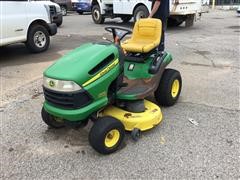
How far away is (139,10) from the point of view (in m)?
12.5

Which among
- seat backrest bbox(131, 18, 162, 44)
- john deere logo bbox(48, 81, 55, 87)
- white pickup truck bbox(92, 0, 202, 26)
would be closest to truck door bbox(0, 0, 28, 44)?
seat backrest bbox(131, 18, 162, 44)

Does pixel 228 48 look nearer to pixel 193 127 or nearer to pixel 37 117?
pixel 193 127

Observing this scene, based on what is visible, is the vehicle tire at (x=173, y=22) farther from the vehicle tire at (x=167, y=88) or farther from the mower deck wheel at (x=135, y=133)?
the mower deck wheel at (x=135, y=133)

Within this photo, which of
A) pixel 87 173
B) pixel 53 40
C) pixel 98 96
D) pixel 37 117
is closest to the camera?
pixel 87 173

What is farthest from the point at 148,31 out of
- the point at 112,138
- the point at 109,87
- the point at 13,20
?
the point at 13,20

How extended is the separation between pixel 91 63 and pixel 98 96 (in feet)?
1.18

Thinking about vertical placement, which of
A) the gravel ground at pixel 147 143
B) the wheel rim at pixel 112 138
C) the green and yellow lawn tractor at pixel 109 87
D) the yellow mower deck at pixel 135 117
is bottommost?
the gravel ground at pixel 147 143

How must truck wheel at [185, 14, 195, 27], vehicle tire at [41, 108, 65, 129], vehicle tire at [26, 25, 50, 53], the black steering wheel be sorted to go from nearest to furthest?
1. vehicle tire at [41, 108, 65, 129]
2. the black steering wheel
3. vehicle tire at [26, 25, 50, 53]
4. truck wheel at [185, 14, 195, 27]

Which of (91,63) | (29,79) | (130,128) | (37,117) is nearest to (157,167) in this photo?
(130,128)

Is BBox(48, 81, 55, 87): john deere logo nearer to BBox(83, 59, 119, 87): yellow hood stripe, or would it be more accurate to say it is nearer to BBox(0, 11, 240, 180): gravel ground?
BBox(83, 59, 119, 87): yellow hood stripe

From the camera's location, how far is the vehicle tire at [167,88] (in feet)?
14.7

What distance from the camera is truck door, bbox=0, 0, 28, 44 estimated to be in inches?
293

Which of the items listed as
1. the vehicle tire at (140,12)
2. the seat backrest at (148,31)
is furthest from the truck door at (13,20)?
the vehicle tire at (140,12)

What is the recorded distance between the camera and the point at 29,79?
6.27 meters
